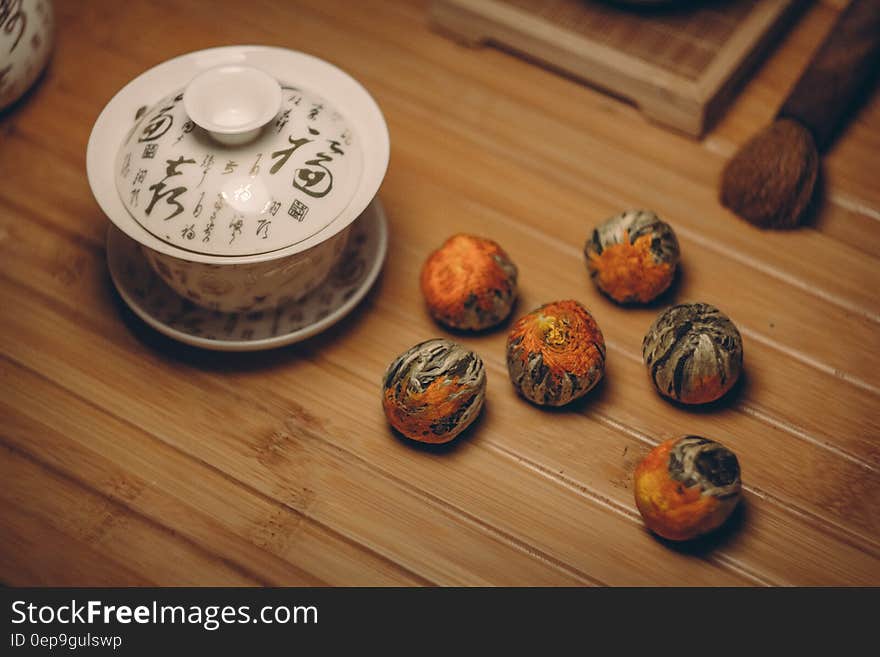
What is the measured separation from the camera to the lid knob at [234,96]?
0.79 m

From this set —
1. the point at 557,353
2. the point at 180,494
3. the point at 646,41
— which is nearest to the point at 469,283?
the point at 557,353

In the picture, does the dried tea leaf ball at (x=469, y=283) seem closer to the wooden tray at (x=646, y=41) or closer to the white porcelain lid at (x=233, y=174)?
the white porcelain lid at (x=233, y=174)

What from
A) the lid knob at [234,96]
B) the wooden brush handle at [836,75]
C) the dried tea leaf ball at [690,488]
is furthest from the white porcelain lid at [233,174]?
the wooden brush handle at [836,75]

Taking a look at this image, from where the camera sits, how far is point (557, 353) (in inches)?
33.1

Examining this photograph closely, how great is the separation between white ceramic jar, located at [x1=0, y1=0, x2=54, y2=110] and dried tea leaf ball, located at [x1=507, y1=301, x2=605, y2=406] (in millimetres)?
655

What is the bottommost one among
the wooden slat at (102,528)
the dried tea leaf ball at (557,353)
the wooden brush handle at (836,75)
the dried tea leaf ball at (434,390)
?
the wooden slat at (102,528)

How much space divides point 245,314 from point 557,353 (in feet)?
1.06

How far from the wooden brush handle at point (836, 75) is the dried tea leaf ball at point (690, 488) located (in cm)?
49

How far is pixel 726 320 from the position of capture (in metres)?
0.87

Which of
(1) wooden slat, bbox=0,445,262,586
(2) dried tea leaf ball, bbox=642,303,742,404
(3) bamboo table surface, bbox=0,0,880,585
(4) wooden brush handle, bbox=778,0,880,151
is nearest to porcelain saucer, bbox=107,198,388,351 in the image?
(3) bamboo table surface, bbox=0,0,880,585

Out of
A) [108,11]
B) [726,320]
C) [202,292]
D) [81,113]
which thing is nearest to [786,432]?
[726,320]

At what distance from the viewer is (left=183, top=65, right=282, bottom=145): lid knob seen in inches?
31.2

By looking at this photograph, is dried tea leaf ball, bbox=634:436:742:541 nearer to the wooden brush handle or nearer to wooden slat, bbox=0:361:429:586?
wooden slat, bbox=0:361:429:586

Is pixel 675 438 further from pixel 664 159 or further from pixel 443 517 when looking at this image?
pixel 664 159
